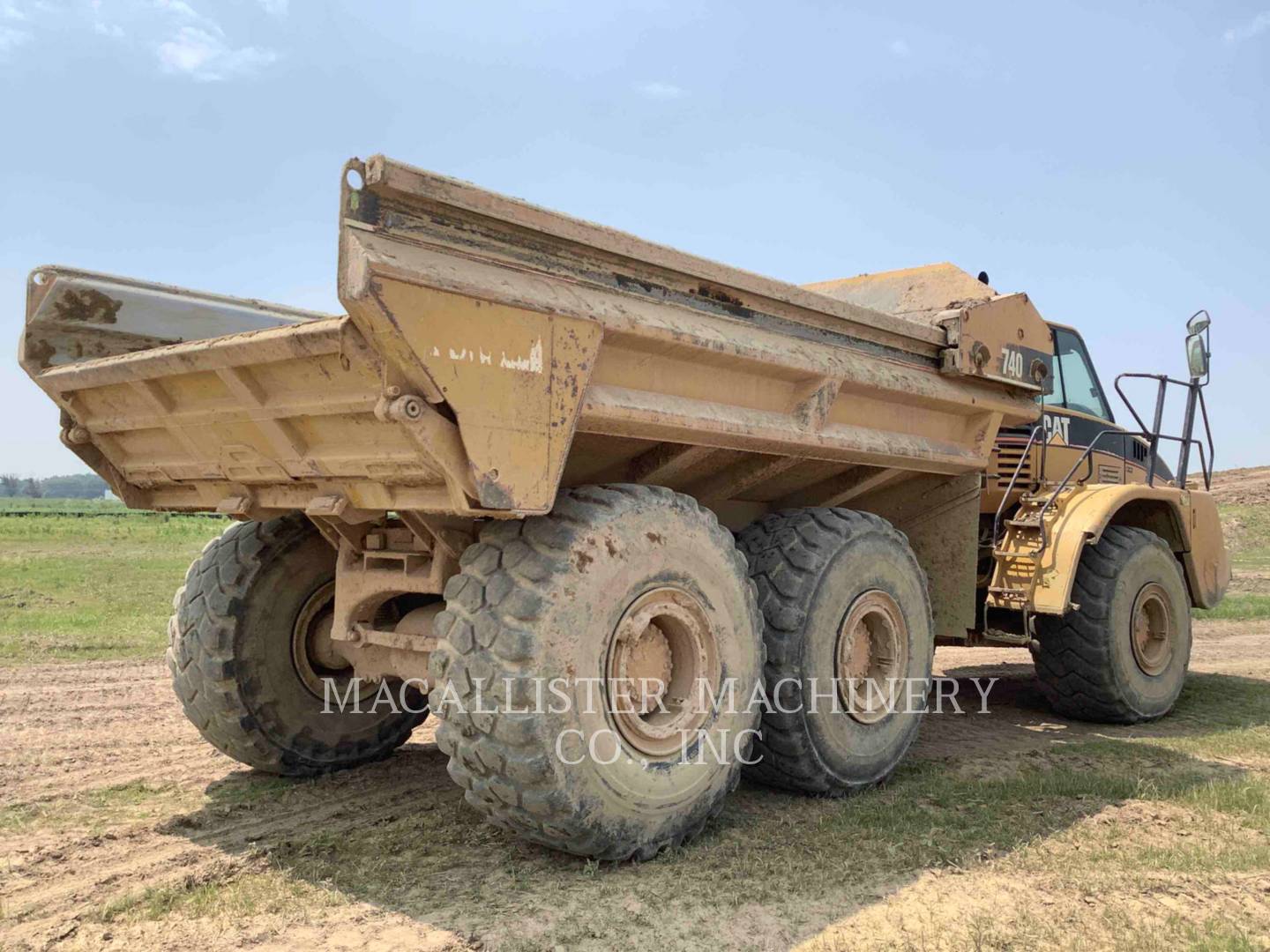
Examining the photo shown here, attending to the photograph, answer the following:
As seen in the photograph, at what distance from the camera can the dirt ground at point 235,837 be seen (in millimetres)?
3018

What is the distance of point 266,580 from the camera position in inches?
180

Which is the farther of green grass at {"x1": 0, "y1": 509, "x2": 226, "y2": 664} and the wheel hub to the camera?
green grass at {"x1": 0, "y1": 509, "x2": 226, "y2": 664}

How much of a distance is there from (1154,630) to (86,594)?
12.2m

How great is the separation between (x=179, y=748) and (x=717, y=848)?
3171mm

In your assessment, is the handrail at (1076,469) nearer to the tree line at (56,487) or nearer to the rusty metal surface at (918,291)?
the rusty metal surface at (918,291)

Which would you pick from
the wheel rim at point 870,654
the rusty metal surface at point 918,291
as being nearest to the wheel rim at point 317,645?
the wheel rim at point 870,654

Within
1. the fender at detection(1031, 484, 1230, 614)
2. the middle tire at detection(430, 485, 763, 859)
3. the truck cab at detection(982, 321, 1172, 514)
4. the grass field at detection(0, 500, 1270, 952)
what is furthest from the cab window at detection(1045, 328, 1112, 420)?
the middle tire at detection(430, 485, 763, 859)

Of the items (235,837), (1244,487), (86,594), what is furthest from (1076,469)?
(1244,487)

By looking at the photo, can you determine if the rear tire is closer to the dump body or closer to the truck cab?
the truck cab

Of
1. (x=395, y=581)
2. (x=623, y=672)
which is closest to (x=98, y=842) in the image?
(x=395, y=581)

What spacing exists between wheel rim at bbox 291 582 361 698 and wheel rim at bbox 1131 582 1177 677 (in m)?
4.92

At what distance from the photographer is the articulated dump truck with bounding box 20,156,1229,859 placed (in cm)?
314

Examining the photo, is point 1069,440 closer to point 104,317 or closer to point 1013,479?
point 1013,479

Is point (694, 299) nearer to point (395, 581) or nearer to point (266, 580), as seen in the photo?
point (395, 581)
